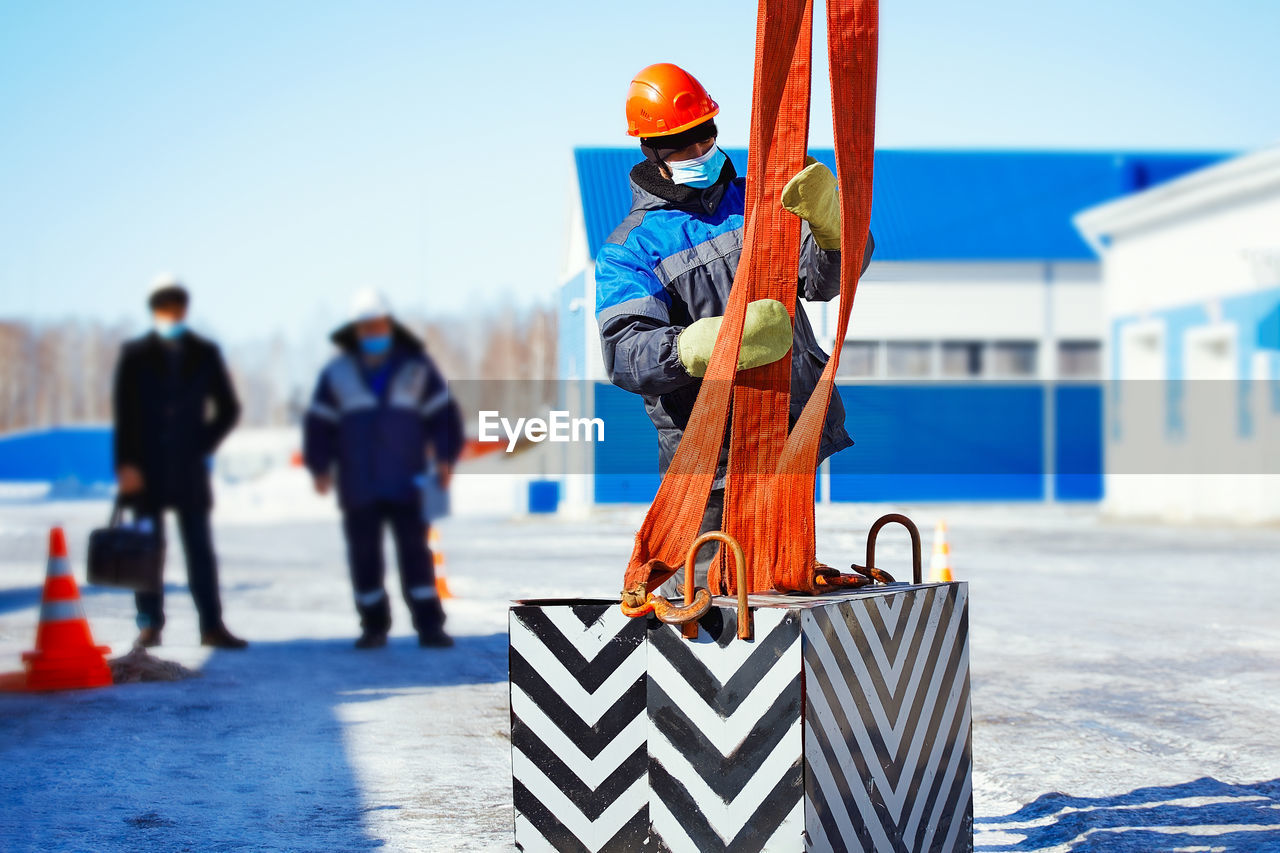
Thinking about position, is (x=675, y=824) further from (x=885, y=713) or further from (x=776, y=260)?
(x=776, y=260)

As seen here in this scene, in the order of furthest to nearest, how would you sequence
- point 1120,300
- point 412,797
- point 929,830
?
point 1120,300 < point 412,797 < point 929,830

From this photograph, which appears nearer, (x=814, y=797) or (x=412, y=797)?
(x=814, y=797)

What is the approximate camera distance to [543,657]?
8.54ft

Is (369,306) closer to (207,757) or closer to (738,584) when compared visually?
(207,757)

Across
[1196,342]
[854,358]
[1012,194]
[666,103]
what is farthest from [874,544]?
[1012,194]

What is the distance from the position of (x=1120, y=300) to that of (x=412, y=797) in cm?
1831

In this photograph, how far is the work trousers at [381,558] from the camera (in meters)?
7.41

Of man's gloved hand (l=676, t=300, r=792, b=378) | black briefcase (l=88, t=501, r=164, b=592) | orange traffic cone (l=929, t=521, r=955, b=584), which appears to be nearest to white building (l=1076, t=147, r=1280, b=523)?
orange traffic cone (l=929, t=521, r=955, b=584)

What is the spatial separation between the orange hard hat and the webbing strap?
0.27 meters

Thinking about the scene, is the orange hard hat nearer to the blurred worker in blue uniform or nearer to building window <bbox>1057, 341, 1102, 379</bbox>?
the blurred worker in blue uniform

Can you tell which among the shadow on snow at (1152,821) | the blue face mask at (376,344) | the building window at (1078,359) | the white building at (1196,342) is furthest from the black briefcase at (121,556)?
the building window at (1078,359)

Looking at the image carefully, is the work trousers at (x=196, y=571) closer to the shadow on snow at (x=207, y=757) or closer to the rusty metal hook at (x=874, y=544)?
the shadow on snow at (x=207, y=757)

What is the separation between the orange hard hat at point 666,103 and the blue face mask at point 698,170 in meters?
0.07

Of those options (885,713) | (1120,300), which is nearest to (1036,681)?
(885,713)
